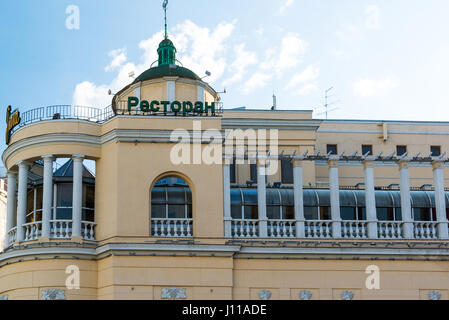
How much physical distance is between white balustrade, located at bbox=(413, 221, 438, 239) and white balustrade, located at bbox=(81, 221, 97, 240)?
16732 millimetres

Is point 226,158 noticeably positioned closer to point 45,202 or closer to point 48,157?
point 48,157

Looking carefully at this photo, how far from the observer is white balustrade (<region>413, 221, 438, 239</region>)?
44.4 m

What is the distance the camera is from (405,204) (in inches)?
1763

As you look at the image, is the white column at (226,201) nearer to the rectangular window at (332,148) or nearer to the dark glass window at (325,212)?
the dark glass window at (325,212)

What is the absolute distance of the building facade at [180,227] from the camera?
4103cm

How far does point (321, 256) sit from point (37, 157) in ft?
50.5

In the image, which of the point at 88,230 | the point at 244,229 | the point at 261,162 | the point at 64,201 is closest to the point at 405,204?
the point at 261,162

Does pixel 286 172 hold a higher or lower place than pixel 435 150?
lower

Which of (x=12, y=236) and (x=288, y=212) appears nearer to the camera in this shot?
(x=12, y=236)

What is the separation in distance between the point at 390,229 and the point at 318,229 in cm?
391

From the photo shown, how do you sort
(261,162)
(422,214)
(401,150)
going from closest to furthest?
(261,162) < (422,214) < (401,150)

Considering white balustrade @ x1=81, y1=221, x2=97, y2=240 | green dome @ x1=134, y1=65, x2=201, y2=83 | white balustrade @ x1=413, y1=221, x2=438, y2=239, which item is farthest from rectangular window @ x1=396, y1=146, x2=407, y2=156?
white balustrade @ x1=81, y1=221, x2=97, y2=240

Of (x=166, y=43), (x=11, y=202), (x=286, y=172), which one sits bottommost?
(x=11, y=202)
